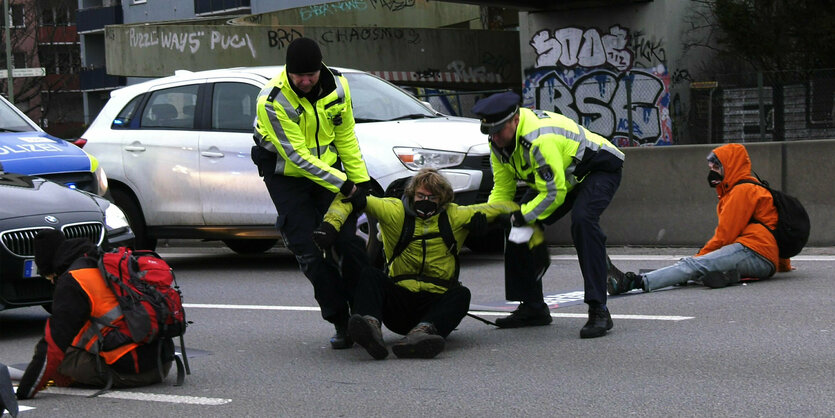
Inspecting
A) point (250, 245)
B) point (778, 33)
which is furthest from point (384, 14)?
point (250, 245)

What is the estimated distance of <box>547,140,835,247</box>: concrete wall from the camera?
1183cm

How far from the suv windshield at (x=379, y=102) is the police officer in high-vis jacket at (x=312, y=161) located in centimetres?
400

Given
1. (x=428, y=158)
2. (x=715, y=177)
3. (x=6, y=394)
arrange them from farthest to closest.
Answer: (x=428, y=158) → (x=715, y=177) → (x=6, y=394)

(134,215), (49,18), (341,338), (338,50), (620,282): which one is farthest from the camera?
(49,18)

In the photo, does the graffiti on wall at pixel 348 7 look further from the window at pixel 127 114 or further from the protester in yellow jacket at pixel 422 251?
the protester in yellow jacket at pixel 422 251

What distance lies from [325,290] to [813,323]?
9.30 feet

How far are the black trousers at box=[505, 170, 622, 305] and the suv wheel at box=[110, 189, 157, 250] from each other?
5.61m

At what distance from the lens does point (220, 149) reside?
1172 centimetres

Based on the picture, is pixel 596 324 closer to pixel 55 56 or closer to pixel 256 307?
pixel 256 307

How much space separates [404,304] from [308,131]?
1112 millimetres

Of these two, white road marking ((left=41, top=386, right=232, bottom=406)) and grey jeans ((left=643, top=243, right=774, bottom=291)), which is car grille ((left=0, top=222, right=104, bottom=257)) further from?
grey jeans ((left=643, top=243, right=774, bottom=291))

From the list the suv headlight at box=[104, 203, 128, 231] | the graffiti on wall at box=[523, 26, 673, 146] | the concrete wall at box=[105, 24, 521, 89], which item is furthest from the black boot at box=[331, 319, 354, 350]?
the concrete wall at box=[105, 24, 521, 89]

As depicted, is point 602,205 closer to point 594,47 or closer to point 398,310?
point 398,310

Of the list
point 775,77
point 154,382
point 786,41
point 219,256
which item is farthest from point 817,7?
point 154,382
